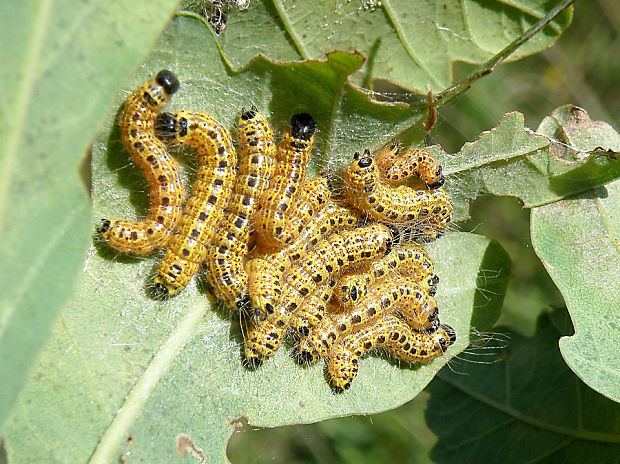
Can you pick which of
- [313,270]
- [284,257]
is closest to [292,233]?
[284,257]

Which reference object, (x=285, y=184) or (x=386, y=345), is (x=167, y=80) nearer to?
(x=285, y=184)

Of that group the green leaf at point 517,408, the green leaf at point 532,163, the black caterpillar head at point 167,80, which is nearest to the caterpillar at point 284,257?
the green leaf at point 532,163

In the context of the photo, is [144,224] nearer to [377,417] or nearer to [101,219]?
[101,219]

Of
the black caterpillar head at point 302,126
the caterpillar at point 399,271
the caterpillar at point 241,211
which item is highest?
the black caterpillar head at point 302,126

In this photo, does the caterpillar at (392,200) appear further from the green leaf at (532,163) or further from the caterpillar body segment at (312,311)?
the caterpillar body segment at (312,311)

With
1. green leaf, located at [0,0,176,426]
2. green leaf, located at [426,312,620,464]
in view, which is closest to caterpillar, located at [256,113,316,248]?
A: green leaf, located at [0,0,176,426]

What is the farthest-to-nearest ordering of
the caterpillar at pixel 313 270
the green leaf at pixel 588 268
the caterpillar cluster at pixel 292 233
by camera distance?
the green leaf at pixel 588 268
the caterpillar at pixel 313 270
the caterpillar cluster at pixel 292 233

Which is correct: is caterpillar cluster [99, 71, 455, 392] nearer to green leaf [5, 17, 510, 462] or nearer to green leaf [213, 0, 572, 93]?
green leaf [5, 17, 510, 462]
